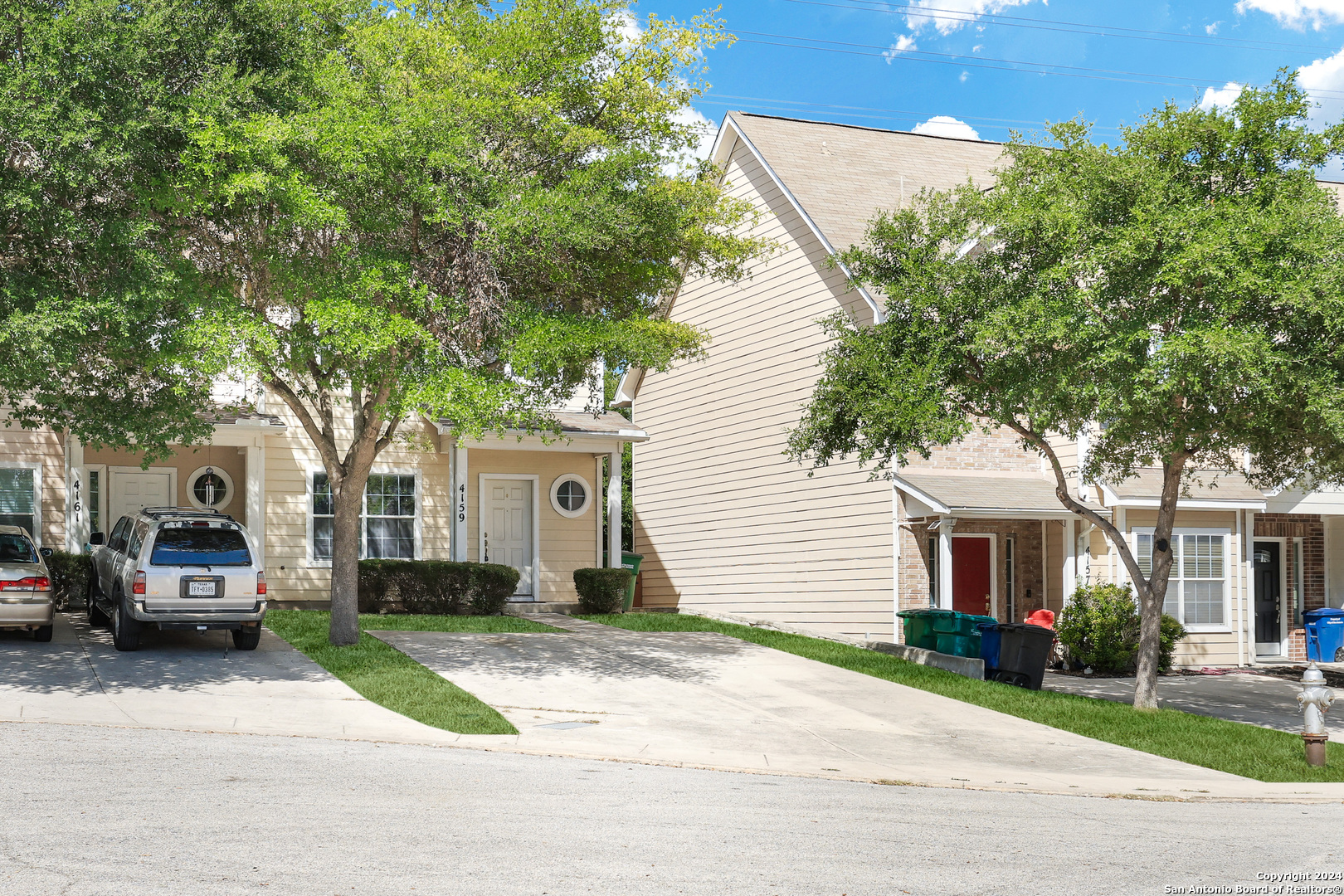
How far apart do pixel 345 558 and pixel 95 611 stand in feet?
14.3

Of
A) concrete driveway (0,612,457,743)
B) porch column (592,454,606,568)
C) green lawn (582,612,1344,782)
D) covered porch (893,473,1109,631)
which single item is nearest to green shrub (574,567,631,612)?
porch column (592,454,606,568)

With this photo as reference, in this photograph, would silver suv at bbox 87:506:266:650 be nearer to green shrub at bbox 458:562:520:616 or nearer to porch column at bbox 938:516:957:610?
green shrub at bbox 458:562:520:616

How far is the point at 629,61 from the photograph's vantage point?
50.4 ft

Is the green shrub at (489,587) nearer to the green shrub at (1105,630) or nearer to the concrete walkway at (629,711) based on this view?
the concrete walkway at (629,711)

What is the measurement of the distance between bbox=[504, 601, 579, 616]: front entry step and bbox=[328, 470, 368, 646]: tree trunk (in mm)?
5774

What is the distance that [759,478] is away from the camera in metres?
22.5

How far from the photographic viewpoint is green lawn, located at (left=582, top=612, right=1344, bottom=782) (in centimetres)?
1188

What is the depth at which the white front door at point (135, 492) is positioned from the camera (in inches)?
813

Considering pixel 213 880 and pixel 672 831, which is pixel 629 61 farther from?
pixel 213 880

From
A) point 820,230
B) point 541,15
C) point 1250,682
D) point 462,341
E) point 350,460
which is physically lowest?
point 1250,682

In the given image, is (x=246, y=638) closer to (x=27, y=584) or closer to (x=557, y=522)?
(x=27, y=584)

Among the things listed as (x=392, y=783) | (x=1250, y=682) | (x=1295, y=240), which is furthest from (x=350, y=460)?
(x=1250, y=682)

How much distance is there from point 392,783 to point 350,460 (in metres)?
7.50

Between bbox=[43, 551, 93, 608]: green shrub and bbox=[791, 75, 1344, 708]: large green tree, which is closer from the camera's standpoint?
bbox=[791, 75, 1344, 708]: large green tree
